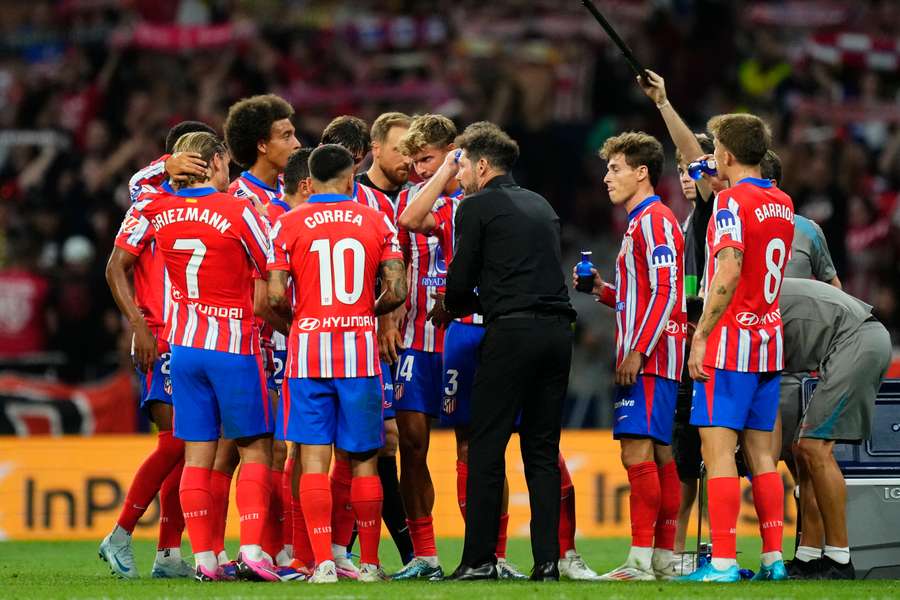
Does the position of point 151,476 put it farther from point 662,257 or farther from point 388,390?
point 662,257

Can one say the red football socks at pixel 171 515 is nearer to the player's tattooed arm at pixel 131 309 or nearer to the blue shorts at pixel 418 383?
the player's tattooed arm at pixel 131 309

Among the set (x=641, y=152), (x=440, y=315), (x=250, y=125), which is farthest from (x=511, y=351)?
(x=250, y=125)

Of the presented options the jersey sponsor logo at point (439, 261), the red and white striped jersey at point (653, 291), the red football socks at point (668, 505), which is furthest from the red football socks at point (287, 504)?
the red football socks at point (668, 505)

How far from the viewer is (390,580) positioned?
27.3 feet

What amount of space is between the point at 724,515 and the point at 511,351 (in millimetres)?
1410

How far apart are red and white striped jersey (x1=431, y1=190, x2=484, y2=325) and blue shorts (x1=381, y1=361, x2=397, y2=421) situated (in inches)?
20.4

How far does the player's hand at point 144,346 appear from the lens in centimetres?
900

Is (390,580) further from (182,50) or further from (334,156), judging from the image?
(182,50)

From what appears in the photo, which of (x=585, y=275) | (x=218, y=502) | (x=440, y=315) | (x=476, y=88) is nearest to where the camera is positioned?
(x=218, y=502)

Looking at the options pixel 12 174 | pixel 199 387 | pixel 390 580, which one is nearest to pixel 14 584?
pixel 199 387

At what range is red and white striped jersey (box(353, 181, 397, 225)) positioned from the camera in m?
8.77

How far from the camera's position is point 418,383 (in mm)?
8875

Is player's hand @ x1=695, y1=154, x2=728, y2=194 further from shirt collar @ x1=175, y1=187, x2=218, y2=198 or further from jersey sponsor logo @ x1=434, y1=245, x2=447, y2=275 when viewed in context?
shirt collar @ x1=175, y1=187, x2=218, y2=198

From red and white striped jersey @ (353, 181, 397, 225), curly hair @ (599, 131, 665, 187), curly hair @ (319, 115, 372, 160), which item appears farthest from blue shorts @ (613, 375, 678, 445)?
curly hair @ (319, 115, 372, 160)
